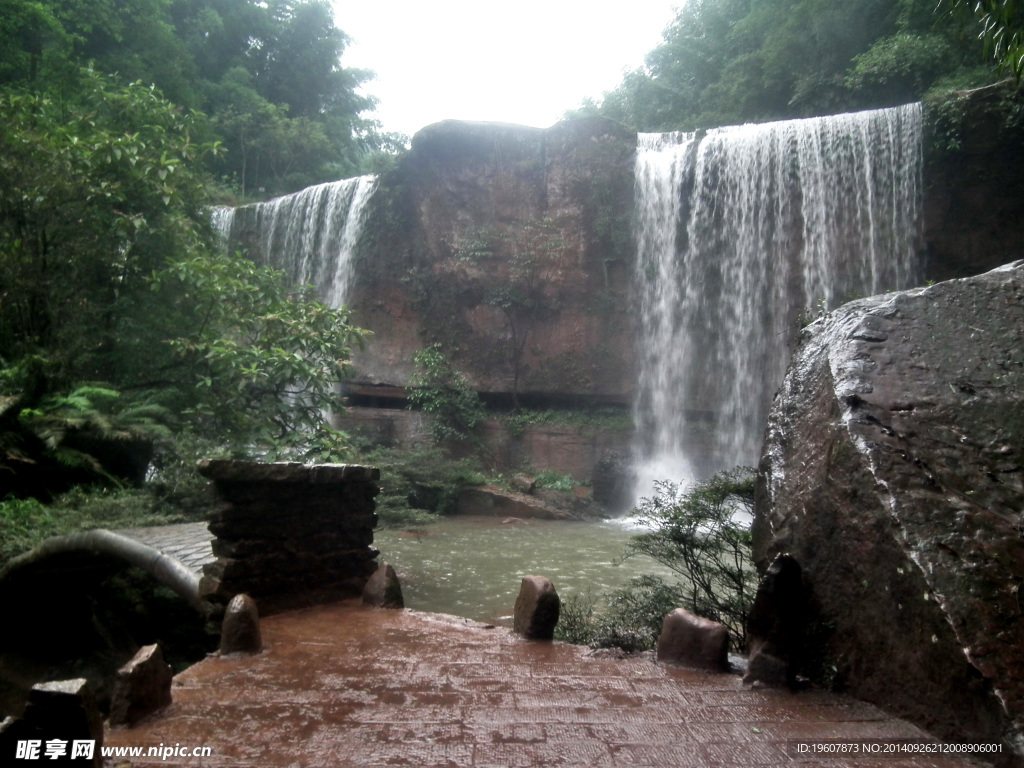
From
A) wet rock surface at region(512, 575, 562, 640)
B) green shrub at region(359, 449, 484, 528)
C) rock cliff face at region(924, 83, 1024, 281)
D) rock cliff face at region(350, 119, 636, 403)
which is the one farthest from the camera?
rock cliff face at region(350, 119, 636, 403)

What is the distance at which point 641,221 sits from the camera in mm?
16641

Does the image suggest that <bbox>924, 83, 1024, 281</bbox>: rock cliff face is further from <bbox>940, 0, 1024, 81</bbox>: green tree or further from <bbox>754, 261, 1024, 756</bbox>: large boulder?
<bbox>754, 261, 1024, 756</bbox>: large boulder

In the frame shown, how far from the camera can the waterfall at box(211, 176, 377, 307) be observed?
59.7 feet

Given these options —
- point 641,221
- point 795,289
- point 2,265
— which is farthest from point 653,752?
point 641,221

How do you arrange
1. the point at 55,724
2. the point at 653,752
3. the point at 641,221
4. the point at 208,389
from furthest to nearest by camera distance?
the point at 641,221 < the point at 208,389 < the point at 653,752 < the point at 55,724

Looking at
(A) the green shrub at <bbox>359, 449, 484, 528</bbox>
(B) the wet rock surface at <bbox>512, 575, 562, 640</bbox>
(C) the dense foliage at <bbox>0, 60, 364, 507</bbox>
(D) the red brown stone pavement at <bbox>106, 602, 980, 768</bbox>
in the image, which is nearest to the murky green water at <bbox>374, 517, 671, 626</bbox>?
(A) the green shrub at <bbox>359, 449, 484, 528</bbox>

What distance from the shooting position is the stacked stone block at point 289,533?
425 centimetres

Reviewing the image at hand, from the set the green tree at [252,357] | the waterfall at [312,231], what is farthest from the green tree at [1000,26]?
the waterfall at [312,231]

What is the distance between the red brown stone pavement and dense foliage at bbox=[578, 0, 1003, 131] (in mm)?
13236

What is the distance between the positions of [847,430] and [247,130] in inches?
1056

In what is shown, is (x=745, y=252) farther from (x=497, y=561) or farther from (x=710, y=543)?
(x=710, y=543)

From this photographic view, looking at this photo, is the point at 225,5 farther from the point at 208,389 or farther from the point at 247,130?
the point at 208,389

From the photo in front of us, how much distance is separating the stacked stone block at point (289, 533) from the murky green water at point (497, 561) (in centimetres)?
138

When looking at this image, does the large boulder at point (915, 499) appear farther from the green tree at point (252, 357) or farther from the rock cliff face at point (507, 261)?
the rock cliff face at point (507, 261)
